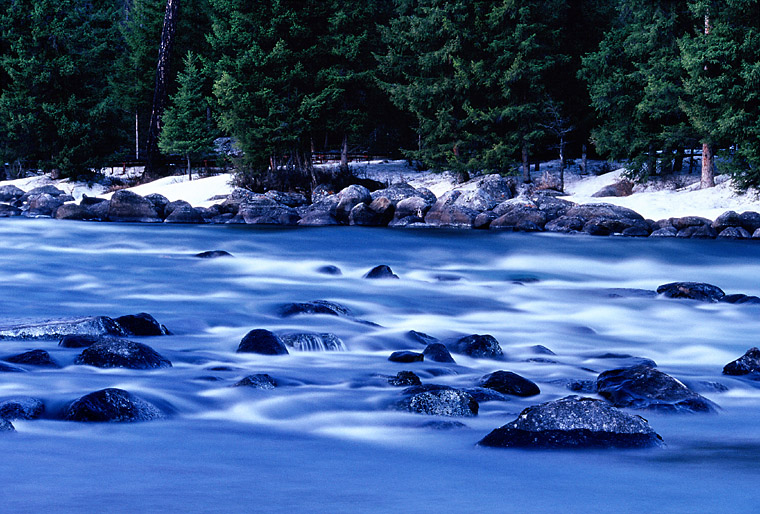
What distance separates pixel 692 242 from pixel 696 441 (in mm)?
19233

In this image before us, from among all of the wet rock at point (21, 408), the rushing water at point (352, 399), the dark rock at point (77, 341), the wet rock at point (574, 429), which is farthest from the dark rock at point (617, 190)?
the wet rock at point (21, 408)

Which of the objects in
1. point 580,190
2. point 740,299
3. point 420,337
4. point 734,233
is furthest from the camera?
point 580,190

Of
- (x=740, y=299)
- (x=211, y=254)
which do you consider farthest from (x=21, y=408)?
(x=211, y=254)

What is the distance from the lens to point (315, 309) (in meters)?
11.5

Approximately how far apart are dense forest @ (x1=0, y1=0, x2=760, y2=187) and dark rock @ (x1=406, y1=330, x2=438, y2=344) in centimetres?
2118

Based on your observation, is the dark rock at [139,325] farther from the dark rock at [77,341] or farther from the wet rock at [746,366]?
the wet rock at [746,366]

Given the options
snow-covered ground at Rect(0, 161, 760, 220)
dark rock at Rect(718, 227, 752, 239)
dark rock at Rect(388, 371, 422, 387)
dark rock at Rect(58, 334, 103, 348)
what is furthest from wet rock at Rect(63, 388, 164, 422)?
snow-covered ground at Rect(0, 161, 760, 220)

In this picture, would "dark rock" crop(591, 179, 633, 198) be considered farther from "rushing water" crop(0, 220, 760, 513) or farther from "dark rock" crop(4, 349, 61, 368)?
"dark rock" crop(4, 349, 61, 368)

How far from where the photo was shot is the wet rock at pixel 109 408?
598 cm

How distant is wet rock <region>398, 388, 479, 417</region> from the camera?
634 cm

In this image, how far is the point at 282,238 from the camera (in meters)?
24.6

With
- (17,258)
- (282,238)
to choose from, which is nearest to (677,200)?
(282,238)

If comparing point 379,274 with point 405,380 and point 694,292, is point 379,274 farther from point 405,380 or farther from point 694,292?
point 405,380

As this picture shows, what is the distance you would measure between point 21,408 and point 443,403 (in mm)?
3050
